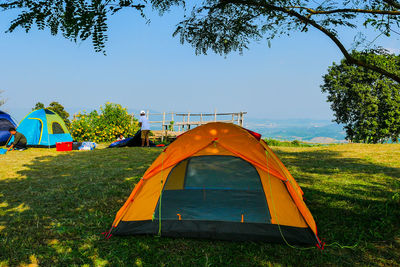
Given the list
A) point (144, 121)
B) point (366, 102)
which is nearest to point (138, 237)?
point (144, 121)

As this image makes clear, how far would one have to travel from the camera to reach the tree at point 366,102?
24.5m

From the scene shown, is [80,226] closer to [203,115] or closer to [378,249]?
[378,249]

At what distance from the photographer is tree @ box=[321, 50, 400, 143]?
24547 mm

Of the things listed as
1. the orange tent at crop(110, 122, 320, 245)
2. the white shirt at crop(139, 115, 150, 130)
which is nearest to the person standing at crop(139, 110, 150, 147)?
the white shirt at crop(139, 115, 150, 130)

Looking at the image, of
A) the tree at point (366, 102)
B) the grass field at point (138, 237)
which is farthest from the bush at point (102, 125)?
the tree at point (366, 102)

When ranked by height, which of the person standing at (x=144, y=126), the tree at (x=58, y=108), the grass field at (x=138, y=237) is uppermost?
the tree at (x=58, y=108)

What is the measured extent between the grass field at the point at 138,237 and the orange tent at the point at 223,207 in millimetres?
170

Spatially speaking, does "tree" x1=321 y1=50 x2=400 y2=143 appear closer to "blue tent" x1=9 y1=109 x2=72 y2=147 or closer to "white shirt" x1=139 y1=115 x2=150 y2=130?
"white shirt" x1=139 y1=115 x2=150 y2=130

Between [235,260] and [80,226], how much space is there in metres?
2.59

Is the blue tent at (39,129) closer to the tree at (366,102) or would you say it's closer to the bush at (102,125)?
the bush at (102,125)

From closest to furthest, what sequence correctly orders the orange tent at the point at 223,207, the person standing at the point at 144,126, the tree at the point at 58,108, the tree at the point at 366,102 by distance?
the orange tent at the point at 223,207, the person standing at the point at 144,126, the tree at the point at 366,102, the tree at the point at 58,108

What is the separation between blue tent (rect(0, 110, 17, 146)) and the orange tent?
13.7 metres

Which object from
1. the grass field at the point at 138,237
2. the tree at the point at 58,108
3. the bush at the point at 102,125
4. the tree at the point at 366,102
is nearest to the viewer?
the grass field at the point at 138,237

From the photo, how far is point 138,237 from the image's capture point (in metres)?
3.84
